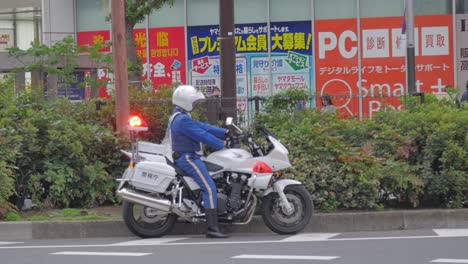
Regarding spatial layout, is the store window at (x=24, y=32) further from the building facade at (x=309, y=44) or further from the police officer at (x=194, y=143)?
the police officer at (x=194, y=143)

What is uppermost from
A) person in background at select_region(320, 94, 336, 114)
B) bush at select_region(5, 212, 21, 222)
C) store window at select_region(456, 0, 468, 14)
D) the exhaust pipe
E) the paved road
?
store window at select_region(456, 0, 468, 14)

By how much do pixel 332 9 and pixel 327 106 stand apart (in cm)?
1064

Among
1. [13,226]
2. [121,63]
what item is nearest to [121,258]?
[13,226]

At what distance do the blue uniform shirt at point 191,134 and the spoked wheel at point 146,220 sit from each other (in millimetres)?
807

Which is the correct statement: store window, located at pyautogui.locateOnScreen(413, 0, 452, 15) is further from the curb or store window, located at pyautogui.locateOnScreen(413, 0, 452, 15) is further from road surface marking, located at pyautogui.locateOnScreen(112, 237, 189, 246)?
road surface marking, located at pyautogui.locateOnScreen(112, 237, 189, 246)

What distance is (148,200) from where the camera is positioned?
10.4 metres

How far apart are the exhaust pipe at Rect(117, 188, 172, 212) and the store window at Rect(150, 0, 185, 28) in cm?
1481

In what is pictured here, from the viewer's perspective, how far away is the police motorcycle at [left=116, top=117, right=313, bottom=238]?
10.5m

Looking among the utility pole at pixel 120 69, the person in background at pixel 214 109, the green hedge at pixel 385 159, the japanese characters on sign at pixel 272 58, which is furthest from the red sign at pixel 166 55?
the green hedge at pixel 385 159

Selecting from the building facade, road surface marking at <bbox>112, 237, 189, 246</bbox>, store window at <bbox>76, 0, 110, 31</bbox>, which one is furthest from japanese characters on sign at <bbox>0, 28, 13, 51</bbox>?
road surface marking at <bbox>112, 237, 189, 246</bbox>

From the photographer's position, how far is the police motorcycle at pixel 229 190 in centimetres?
1052

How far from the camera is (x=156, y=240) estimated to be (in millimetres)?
10500

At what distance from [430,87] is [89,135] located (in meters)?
12.9

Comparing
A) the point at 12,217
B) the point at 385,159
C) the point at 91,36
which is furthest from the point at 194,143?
the point at 91,36
